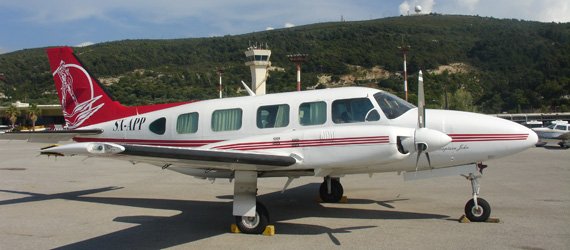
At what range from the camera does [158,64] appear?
13425 centimetres

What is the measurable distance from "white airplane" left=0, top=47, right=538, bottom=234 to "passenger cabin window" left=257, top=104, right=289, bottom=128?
2 cm

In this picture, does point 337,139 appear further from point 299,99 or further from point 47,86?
point 47,86

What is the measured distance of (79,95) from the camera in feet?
36.8

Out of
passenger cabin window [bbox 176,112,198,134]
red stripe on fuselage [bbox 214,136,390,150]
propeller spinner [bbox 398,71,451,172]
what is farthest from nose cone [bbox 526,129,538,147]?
passenger cabin window [bbox 176,112,198,134]

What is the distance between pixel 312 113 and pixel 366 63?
114899 millimetres

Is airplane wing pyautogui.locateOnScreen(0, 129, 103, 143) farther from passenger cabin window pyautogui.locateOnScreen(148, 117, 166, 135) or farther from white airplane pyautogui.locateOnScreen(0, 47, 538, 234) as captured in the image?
passenger cabin window pyautogui.locateOnScreen(148, 117, 166, 135)

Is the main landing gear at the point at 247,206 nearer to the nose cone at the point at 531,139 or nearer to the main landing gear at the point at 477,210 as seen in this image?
the main landing gear at the point at 477,210

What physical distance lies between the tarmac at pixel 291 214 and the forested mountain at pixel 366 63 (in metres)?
60.5

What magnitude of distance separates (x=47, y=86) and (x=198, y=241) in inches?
5139

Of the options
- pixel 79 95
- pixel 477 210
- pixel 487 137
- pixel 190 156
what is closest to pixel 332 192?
pixel 477 210

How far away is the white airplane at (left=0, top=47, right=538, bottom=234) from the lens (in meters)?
6.74

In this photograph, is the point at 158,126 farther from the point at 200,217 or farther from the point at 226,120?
the point at 200,217

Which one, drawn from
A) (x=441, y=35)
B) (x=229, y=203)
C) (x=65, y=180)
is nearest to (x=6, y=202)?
(x=65, y=180)

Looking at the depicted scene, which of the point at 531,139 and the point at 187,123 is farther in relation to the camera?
the point at 187,123
